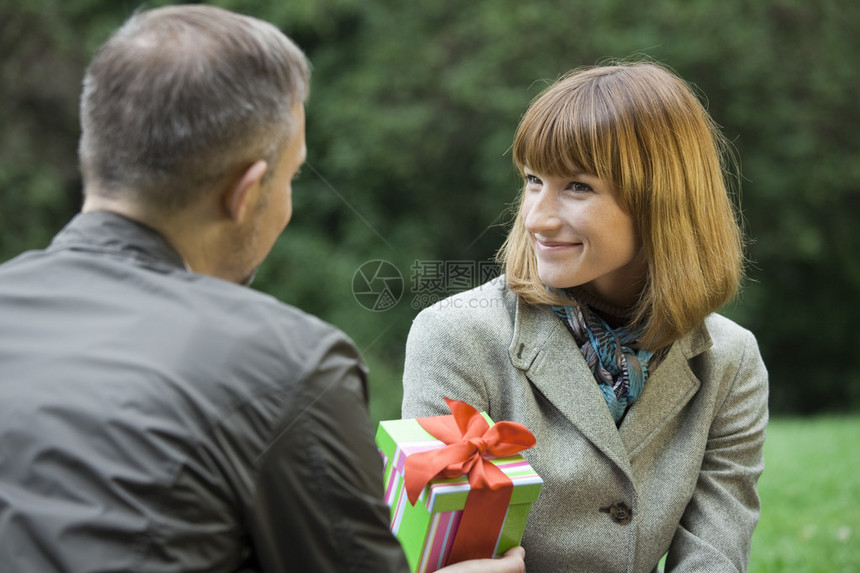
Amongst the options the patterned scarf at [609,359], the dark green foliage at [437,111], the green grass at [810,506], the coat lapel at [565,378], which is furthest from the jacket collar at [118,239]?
the dark green foliage at [437,111]

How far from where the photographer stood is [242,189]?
3.97 feet

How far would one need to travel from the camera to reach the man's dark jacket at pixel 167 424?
1.01 m

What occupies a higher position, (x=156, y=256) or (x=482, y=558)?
(x=156, y=256)

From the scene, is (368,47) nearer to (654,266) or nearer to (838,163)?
(838,163)

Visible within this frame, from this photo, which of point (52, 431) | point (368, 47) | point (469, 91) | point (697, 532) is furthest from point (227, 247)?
point (368, 47)

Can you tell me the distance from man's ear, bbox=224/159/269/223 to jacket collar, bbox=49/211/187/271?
0.35 ft

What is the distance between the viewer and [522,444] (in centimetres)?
161

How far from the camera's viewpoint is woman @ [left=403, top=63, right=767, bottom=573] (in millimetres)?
1896

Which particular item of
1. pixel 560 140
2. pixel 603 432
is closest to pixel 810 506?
pixel 603 432

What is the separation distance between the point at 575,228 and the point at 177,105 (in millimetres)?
1048

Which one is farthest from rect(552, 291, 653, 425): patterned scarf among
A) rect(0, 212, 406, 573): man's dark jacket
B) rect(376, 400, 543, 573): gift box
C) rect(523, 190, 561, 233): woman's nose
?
rect(0, 212, 406, 573): man's dark jacket

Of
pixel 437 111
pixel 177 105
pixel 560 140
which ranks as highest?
pixel 177 105

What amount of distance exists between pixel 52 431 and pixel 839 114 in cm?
1025

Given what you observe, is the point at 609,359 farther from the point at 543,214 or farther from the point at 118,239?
the point at 118,239
